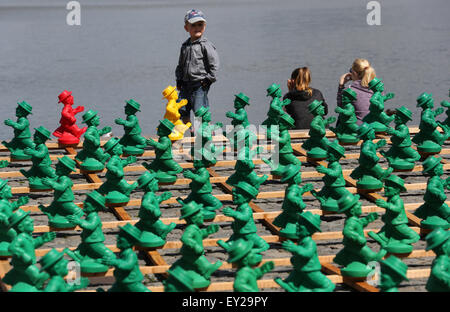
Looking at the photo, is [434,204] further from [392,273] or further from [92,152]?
[92,152]

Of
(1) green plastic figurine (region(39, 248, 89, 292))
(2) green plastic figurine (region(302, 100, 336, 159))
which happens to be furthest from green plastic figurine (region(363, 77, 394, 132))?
(1) green plastic figurine (region(39, 248, 89, 292))

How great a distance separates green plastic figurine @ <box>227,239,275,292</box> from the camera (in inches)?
228

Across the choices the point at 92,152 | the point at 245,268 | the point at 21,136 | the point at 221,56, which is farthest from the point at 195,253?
the point at 221,56

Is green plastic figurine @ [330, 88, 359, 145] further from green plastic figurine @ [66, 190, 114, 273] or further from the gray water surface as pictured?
the gray water surface

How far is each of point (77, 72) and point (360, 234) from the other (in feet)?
54.8

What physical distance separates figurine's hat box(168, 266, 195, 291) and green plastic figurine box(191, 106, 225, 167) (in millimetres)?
2494

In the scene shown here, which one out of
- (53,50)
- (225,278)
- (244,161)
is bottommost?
(225,278)

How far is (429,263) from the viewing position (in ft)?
22.3

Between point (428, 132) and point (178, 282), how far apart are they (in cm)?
445

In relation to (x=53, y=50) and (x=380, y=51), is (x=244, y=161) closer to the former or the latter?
(x=380, y=51)

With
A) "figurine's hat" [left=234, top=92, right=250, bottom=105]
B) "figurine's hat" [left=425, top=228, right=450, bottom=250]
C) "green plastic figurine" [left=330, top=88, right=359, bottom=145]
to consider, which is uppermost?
"figurine's hat" [left=234, top=92, right=250, bottom=105]

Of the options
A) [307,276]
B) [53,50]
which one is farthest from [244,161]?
[53,50]

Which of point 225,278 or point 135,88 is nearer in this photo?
point 225,278

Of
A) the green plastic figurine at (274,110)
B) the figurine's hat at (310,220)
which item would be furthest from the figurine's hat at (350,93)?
the figurine's hat at (310,220)
